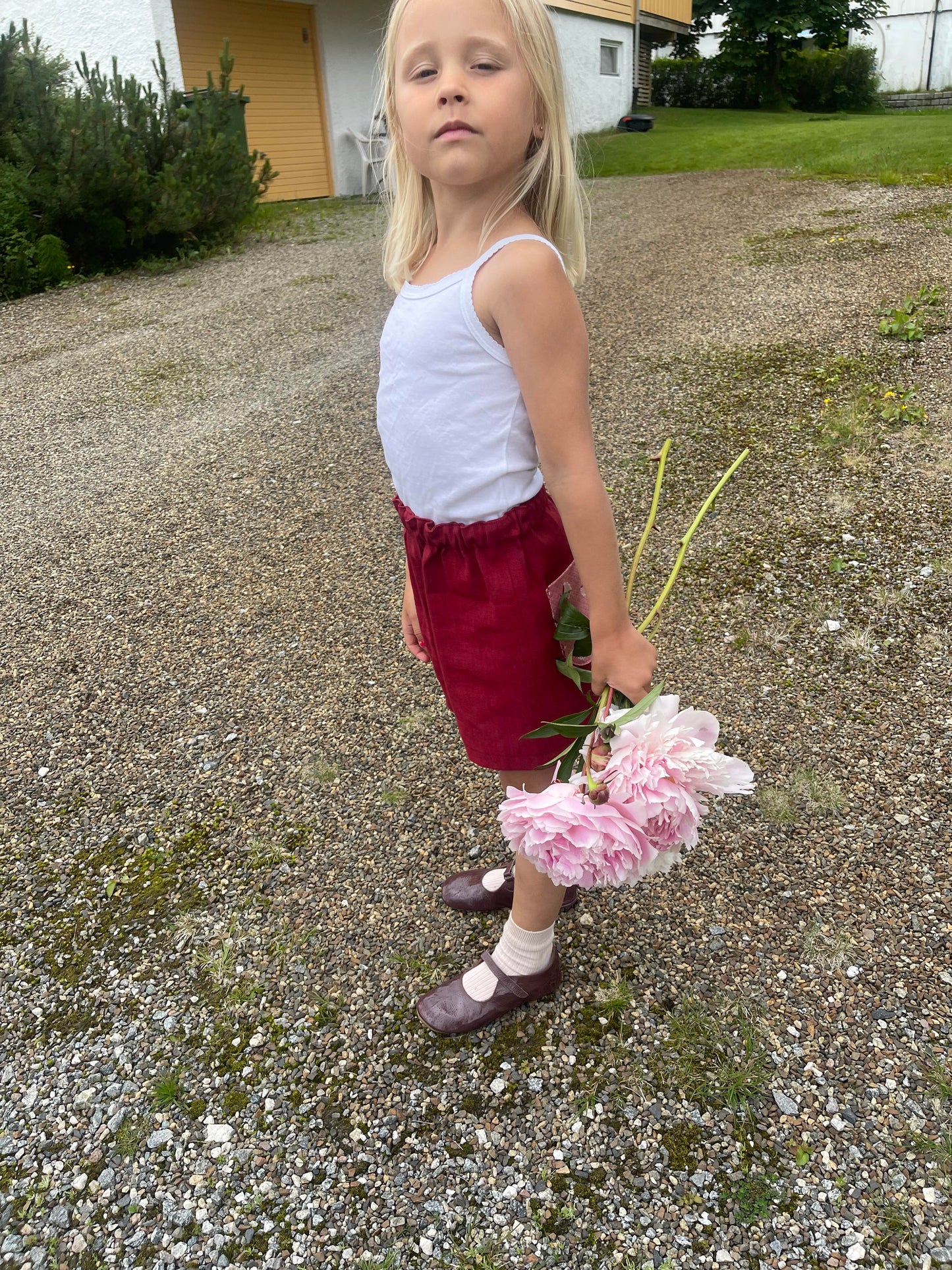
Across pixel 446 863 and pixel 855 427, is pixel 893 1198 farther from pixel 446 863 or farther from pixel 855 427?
pixel 855 427

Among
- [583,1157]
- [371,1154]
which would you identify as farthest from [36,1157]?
[583,1157]

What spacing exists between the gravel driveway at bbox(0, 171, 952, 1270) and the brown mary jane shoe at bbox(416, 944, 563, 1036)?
0.05 meters

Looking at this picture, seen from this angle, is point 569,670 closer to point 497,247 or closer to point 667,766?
point 667,766

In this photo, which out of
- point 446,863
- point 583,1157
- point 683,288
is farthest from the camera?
point 683,288

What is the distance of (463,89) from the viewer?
1.31m

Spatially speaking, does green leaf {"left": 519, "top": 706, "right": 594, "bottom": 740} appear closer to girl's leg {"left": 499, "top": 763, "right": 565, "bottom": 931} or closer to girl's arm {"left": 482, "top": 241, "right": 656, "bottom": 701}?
girl's arm {"left": 482, "top": 241, "right": 656, "bottom": 701}

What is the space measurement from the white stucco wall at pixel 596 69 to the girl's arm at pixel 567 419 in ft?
58.0

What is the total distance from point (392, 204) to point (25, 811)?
199 centimetres

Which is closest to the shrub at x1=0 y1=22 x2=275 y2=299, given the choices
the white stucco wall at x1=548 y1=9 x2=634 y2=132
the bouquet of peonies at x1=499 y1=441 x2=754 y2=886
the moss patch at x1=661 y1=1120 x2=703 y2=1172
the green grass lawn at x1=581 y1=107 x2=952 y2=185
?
the green grass lawn at x1=581 y1=107 x2=952 y2=185

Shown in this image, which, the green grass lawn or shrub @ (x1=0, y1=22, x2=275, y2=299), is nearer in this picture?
shrub @ (x1=0, y1=22, x2=275, y2=299)

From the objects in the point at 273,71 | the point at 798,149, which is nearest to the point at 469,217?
the point at 798,149

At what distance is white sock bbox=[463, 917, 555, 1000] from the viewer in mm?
1856

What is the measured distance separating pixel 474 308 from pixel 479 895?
4.57 feet

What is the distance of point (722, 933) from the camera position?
6.83 feet
